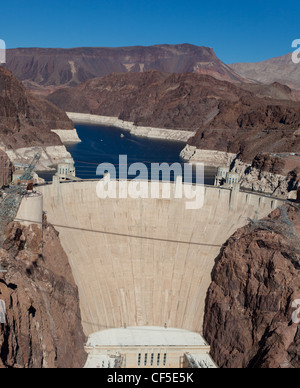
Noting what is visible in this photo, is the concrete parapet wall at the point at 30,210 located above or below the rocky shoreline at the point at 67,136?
below

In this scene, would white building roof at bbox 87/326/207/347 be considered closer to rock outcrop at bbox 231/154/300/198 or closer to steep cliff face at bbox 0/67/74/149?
rock outcrop at bbox 231/154/300/198

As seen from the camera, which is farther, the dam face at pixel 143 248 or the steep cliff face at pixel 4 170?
the steep cliff face at pixel 4 170

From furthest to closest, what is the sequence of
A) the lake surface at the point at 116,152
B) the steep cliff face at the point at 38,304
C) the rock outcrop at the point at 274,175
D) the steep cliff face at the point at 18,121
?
the steep cliff face at the point at 18,121 < the lake surface at the point at 116,152 < the rock outcrop at the point at 274,175 < the steep cliff face at the point at 38,304

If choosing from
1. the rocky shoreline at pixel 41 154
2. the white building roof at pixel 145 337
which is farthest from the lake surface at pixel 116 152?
the white building roof at pixel 145 337

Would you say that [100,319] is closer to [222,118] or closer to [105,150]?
[105,150]

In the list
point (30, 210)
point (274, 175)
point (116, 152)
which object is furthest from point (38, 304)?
point (116, 152)

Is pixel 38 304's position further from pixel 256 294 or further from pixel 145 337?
pixel 256 294

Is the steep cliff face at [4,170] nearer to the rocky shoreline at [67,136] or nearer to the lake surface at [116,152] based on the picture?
the lake surface at [116,152]
